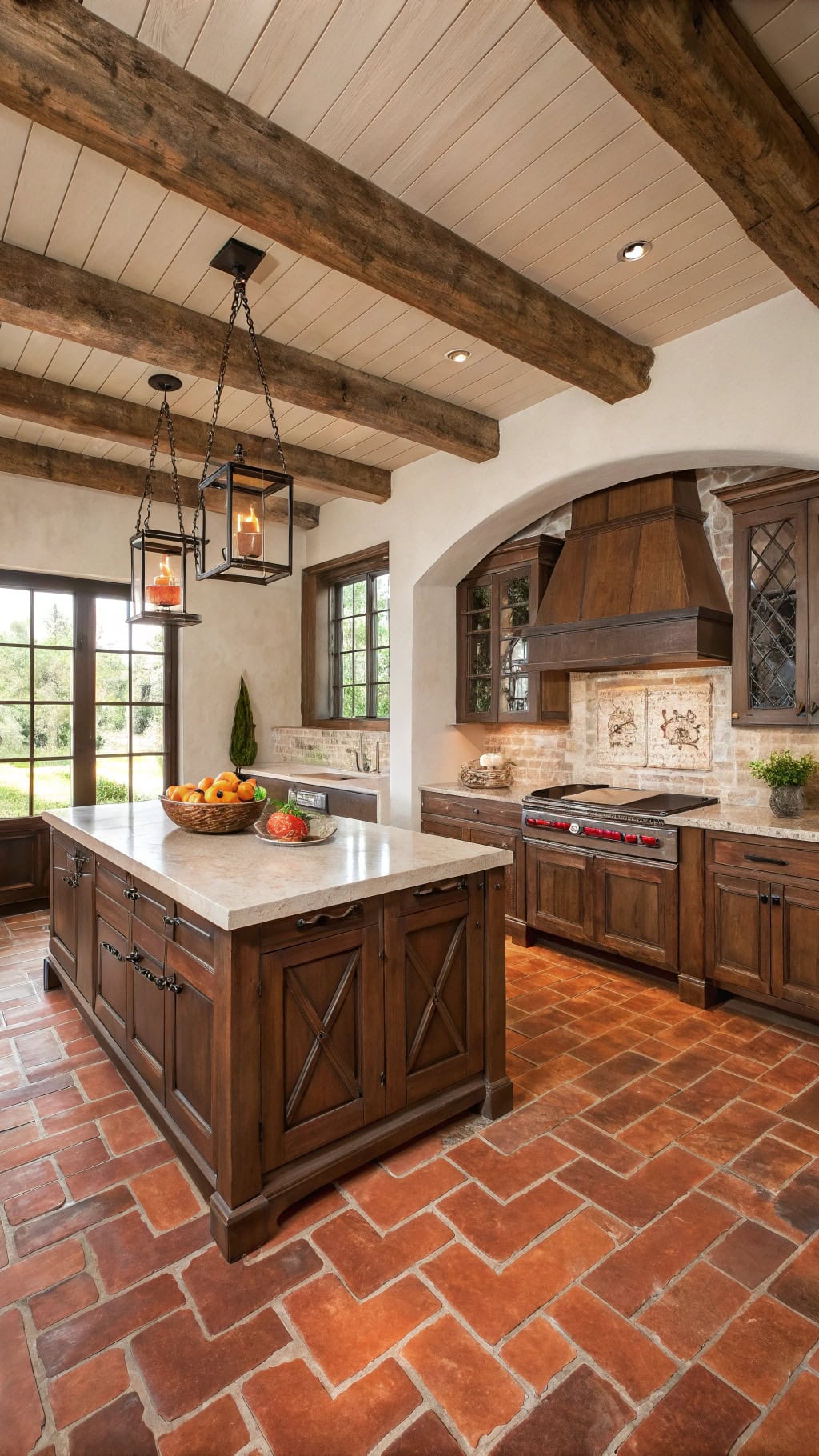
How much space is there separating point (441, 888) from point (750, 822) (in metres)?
1.84

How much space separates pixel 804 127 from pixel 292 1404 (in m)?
3.70

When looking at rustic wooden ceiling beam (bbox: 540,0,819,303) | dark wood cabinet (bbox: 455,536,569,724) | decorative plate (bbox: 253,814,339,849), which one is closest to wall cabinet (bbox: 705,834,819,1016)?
dark wood cabinet (bbox: 455,536,569,724)

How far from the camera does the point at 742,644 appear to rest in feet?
12.3

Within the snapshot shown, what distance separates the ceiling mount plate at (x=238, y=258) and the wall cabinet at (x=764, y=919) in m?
3.32

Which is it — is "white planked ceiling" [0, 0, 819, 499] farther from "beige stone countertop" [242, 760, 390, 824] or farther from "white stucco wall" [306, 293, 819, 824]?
"beige stone countertop" [242, 760, 390, 824]

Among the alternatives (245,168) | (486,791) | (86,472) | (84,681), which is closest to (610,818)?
(486,791)

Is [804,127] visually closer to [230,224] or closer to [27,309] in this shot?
[230,224]

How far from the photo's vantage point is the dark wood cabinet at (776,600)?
11.3 feet

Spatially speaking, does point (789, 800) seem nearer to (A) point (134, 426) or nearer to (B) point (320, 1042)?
(B) point (320, 1042)

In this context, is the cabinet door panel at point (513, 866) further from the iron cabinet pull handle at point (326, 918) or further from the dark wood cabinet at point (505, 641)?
the iron cabinet pull handle at point (326, 918)

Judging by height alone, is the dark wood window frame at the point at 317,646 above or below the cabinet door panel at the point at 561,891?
above

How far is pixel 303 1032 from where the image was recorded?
2.08 metres

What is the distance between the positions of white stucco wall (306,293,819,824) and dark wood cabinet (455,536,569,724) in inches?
4.3

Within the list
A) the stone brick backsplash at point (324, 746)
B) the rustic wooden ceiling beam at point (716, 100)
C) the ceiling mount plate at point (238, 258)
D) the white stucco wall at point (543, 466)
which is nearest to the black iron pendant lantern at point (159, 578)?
the ceiling mount plate at point (238, 258)
